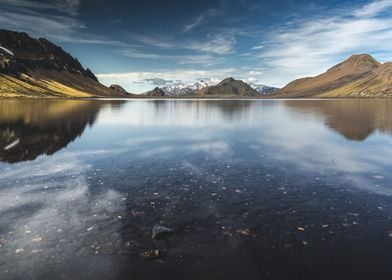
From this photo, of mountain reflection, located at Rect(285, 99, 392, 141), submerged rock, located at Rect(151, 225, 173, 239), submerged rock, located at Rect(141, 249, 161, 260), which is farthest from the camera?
mountain reflection, located at Rect(285, 99, 392, 141)

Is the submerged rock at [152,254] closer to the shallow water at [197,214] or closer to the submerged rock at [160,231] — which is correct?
the shallow water at [197,214]

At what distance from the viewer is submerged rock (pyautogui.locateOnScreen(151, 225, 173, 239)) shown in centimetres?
1489

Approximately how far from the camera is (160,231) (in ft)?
49.4

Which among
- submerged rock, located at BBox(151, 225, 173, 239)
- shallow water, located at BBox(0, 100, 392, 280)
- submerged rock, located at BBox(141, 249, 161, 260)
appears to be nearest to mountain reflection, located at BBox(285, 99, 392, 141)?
shallow water, located at BBox(0, 100, 392, 280)

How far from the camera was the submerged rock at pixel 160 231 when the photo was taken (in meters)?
14.9

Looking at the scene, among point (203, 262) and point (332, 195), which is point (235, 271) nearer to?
point (203, 262)

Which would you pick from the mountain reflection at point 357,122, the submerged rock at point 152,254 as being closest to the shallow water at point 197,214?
the submerged rock at point 152,254

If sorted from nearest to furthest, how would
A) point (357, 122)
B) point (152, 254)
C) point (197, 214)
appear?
point (152, 254) → point (197, 214) → point (357, 122)

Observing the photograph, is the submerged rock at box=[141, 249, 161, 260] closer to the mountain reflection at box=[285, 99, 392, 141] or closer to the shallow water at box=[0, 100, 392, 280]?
the shallow water at box=[0, 100, 392, 280]

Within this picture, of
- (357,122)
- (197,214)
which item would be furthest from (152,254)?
(357,122)

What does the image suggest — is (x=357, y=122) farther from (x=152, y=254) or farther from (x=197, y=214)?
(x=152, y=254)

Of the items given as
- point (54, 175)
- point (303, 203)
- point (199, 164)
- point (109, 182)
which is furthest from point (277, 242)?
point (54, 175)

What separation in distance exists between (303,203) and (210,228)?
673cm

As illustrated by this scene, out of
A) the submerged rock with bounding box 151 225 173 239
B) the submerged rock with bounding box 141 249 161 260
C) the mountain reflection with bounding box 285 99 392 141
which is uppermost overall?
the mountain reflection with bounding box 285 99 392 141
